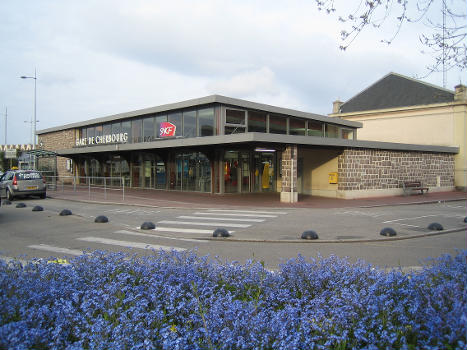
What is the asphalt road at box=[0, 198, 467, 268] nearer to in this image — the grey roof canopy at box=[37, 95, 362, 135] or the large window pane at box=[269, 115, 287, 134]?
the grey roof canopy at box=[37, 95, 362, 135]

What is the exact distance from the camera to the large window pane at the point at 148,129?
27.1m

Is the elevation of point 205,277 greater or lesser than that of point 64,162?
lesser

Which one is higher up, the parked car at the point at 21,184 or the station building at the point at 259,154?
the station building at the point at 259,154

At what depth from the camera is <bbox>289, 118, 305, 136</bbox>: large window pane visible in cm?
2517

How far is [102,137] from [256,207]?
20.8 m

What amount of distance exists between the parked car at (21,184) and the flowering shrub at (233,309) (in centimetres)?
1898

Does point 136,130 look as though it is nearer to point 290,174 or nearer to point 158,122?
point 158,122

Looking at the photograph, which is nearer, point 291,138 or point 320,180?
point 291,138

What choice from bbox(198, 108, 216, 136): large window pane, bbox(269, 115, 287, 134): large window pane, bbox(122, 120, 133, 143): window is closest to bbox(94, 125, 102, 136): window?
bbox(122, 120, 133, 143): window

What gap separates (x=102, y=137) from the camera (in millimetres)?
32469

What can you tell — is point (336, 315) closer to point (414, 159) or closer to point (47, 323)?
point (47, 323)

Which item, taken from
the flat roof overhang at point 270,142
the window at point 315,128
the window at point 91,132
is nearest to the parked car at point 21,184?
the flat roof overhang at point 270,142

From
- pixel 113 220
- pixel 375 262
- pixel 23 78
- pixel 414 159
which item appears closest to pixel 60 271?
pixel 375 262

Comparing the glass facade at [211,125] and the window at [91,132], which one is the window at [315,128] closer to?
the glass facade at [211,125]
